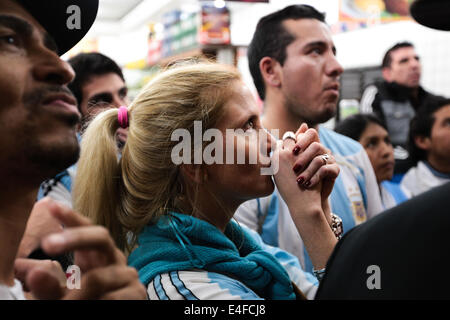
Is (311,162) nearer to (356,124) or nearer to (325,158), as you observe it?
(325,158)

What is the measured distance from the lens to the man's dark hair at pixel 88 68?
203cm

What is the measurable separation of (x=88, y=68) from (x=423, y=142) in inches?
84.6

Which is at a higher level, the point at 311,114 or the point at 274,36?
the point at 274,36

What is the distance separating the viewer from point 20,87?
591 mm

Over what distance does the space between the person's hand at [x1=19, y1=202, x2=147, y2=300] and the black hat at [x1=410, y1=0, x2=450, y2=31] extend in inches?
26.3

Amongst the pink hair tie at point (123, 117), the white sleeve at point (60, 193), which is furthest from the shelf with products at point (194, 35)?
the pink hair tie at point (123, 117)

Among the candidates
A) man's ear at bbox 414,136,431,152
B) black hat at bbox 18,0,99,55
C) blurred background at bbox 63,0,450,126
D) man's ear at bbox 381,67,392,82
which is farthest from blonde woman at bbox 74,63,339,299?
blurred background at bbox 63,0,450,126

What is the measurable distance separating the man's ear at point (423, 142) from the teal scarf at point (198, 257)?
2194 mm

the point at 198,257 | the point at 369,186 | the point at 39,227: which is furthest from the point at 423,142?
the point at 39,227

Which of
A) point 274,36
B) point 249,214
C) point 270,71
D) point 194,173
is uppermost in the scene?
point 274,36

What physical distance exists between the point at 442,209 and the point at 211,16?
4019 millimetres

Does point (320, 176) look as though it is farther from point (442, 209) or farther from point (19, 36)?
point (19, 36)

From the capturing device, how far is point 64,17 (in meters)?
0.76
